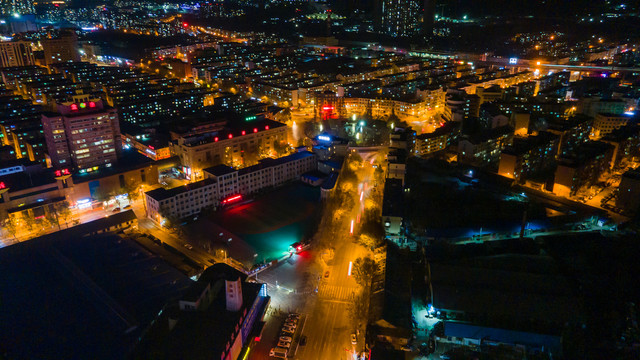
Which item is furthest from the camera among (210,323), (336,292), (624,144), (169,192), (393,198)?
(624,144)

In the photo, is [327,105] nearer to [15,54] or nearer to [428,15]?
[15,54]

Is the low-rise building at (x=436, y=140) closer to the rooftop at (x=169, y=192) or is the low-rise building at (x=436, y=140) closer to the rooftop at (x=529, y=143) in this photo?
the rooftop at (x=529, y=143)

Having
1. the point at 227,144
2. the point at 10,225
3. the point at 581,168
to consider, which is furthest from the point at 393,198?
the point at 10,225

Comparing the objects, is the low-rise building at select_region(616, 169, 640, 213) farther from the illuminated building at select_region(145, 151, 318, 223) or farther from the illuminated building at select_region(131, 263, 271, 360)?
the illuminated building at select_region(131, 263, 271, 360)

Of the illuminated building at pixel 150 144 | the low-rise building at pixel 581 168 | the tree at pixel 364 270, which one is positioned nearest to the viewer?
the tree at pixel 364 270

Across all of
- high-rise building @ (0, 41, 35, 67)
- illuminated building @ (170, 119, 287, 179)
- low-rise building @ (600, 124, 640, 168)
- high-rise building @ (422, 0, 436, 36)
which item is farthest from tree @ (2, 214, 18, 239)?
high-rise building @ (422, 0, 436, 36)

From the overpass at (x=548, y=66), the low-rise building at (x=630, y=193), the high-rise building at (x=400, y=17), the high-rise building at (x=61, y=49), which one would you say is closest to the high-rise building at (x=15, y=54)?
the high-rise building at (x=61, y=49)

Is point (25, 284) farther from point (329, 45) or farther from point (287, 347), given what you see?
point (329, 45)
